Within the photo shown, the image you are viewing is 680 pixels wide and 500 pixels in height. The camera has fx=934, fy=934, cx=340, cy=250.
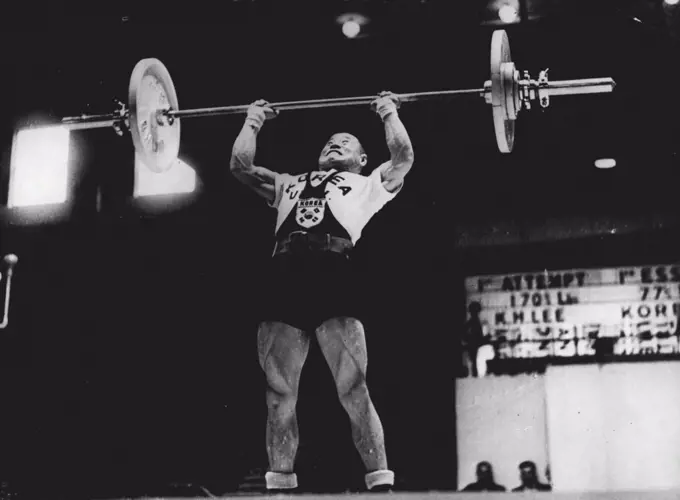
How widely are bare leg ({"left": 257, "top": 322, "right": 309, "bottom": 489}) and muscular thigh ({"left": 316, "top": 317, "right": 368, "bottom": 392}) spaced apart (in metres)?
0.15

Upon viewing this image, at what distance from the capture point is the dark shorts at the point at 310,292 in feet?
14.5

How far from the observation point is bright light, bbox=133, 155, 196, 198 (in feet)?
24.5

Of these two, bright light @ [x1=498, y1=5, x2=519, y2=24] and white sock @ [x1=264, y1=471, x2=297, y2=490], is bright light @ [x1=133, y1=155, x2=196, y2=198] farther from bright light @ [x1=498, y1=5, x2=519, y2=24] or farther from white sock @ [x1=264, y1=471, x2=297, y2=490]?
white sock @ [x1=264, y1=471, x2=297, y2=490]

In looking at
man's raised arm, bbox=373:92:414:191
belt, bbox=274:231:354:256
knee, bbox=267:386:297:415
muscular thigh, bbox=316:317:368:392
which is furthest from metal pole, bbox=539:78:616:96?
knee, bbox=267:386:297:415

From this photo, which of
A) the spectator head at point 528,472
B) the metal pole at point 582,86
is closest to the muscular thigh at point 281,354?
the metal pole at point 582,86

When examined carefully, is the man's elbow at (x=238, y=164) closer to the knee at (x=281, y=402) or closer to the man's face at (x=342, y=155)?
the man's face at (x=342, y=155)

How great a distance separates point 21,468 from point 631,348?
4.96 m

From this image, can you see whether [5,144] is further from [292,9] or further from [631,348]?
[631,348]

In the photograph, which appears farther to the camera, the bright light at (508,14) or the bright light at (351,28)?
the bright light at (351,28)

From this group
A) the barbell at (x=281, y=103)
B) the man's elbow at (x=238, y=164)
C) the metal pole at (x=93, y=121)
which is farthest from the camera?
the metal pole at (x=93, y=121)

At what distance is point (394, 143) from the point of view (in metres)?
4.50

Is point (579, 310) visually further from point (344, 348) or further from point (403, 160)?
point (344, 348)

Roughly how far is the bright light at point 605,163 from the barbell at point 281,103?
2437 mm

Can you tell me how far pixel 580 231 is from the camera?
7402 mm
